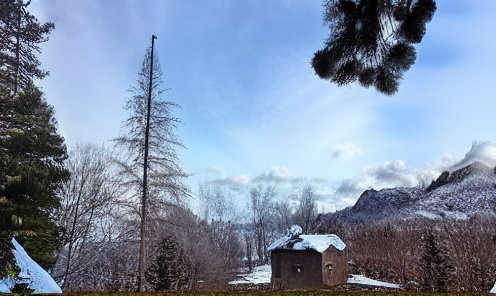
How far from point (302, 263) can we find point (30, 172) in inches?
628

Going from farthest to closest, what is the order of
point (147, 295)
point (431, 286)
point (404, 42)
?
point (431, 286), point (147, 295), point (404, 42)

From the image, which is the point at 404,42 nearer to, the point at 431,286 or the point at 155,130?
the point at 155,130

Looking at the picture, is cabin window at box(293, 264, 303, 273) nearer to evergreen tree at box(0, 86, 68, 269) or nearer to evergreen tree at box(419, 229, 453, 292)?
evergreen tree at box(419, 229, 453, 292)

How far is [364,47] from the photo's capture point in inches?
176

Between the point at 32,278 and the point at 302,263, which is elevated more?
the point at 32,278

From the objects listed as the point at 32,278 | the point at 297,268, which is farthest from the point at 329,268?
the point at 32,278

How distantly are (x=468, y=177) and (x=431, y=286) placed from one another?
77.5 m

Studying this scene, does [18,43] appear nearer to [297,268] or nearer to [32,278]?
[32,278]

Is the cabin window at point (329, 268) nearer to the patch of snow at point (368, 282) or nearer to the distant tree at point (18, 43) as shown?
the patch of snow at point (368, 282)

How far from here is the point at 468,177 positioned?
91000 millimetres

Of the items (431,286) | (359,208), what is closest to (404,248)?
(431,286)

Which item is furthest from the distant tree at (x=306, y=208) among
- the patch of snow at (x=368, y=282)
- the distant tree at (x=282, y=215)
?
the patch of snow at (x=368, y=282)

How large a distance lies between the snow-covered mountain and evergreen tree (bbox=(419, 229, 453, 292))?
45434 millimetres

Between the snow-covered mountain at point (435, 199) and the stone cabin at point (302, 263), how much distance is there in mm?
45615
